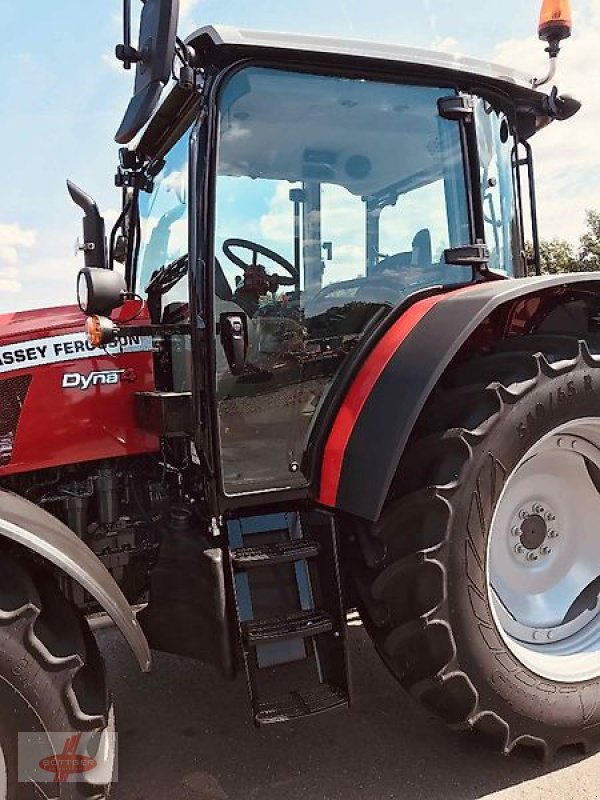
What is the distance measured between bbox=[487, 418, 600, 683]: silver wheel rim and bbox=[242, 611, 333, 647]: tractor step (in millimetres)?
610

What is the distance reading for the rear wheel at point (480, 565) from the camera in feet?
7.60

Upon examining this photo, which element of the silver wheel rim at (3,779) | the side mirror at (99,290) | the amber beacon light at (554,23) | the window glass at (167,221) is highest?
the amber beacon light at (554,23)

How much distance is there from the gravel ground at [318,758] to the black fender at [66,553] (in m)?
0.60

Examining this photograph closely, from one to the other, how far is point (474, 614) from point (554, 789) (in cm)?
64

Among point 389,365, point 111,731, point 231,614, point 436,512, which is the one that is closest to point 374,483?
point 436,512

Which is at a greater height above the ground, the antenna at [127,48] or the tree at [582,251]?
the tree at [582,251]

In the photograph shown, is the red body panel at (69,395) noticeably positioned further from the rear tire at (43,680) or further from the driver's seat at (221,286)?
the rear tire at (43,680)

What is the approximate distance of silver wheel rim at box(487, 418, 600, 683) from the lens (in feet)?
8.64

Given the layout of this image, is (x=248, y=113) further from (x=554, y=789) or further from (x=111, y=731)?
(x=554, y=789)

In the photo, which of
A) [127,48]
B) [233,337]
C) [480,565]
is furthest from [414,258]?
[127,48]

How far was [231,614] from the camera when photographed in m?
2.38

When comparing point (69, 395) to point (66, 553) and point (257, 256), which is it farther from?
point (257, 256)

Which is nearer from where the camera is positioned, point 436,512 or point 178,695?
point 436,512

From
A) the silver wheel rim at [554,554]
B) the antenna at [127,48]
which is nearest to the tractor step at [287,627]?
the silver wheel rim at [554,554]
